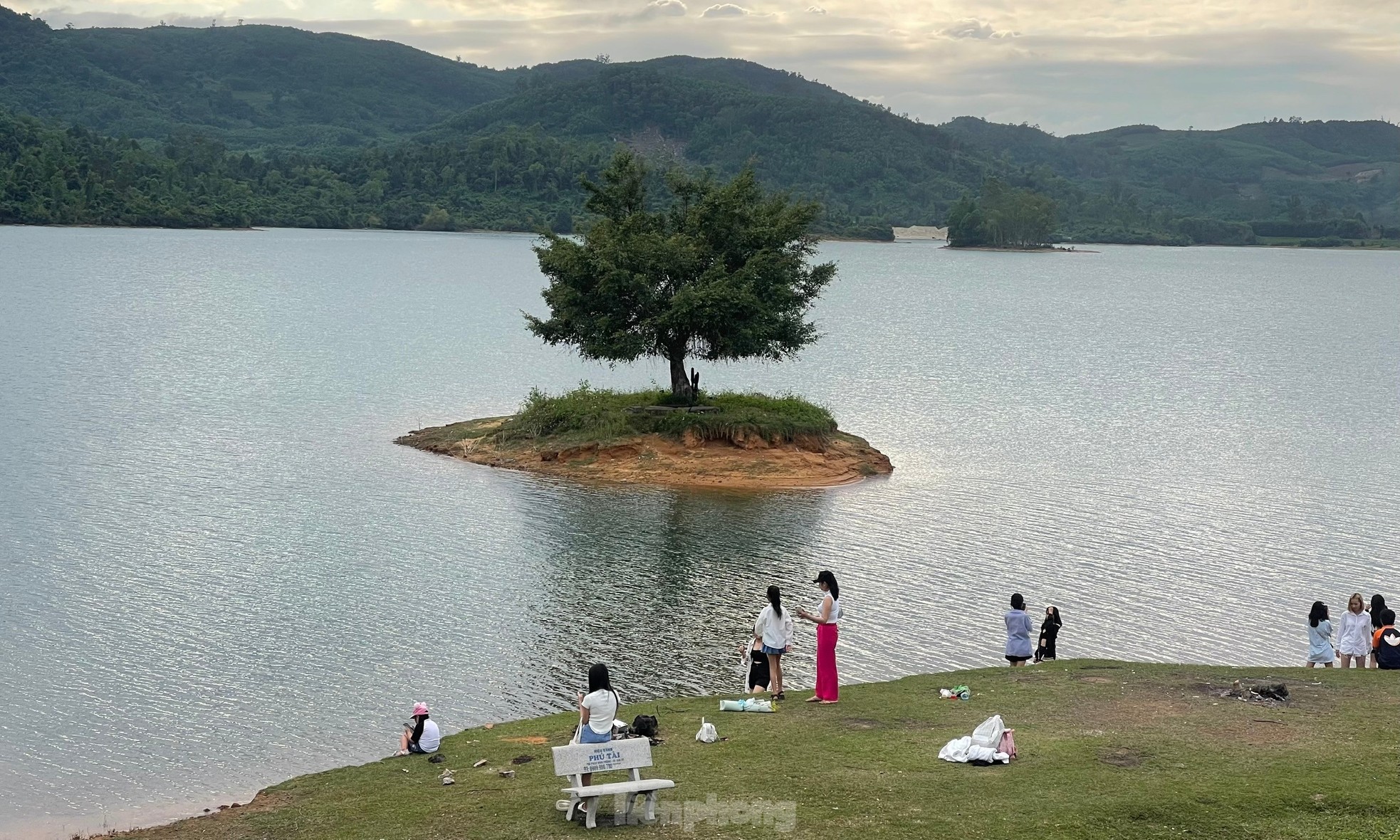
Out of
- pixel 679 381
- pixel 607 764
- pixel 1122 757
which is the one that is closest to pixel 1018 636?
pixel 1122 757

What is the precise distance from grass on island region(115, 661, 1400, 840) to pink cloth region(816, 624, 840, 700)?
252 millimetres

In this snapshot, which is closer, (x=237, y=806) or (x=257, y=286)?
(x=237, y=806)

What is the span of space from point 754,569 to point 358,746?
46.6ft

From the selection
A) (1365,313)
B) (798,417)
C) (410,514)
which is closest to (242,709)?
(410,514)

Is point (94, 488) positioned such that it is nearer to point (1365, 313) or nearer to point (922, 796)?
point (922, 796)

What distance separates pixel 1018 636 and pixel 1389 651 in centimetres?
596

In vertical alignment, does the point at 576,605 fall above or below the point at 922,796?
below

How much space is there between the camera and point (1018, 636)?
25.4m

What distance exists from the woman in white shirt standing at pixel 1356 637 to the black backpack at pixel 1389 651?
83cm

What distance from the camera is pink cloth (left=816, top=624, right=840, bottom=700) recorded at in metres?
20.7

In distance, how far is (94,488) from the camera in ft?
147

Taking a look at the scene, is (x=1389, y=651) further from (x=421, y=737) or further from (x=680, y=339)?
(x=680, y=339)

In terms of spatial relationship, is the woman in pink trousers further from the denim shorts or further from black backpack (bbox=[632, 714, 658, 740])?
the denim shorts

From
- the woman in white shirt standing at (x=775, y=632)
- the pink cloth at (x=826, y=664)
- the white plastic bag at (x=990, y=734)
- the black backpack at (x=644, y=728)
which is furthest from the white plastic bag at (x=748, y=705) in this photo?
the white plastic bag at (x=990, y=734)
